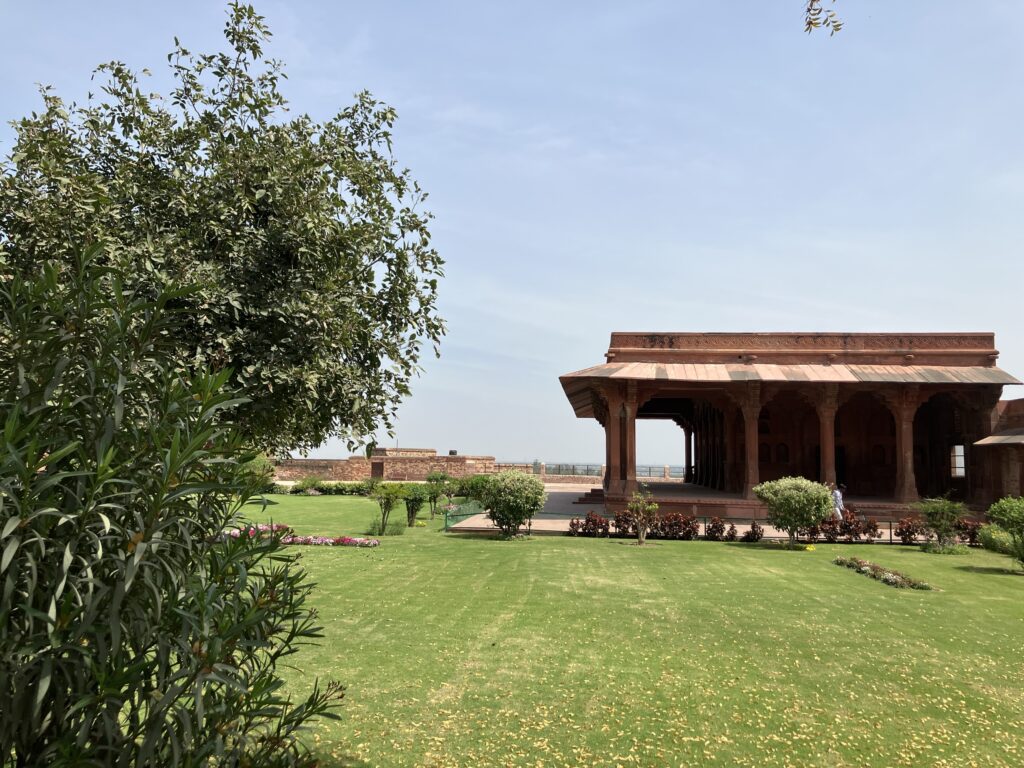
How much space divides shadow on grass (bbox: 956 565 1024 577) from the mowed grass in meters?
0.44

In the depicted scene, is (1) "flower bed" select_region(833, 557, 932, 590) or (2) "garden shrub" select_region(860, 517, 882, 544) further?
(2) "garden shrub" select_region(860, 517, 882, 544)

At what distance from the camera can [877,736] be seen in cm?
514

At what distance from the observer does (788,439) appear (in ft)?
92.6

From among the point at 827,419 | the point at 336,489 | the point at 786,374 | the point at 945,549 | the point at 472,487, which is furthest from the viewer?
the point at 336,489

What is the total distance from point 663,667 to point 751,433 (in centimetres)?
1698

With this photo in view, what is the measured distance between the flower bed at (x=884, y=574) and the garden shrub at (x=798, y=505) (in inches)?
95.2

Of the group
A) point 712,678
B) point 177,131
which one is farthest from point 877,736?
point 177,131

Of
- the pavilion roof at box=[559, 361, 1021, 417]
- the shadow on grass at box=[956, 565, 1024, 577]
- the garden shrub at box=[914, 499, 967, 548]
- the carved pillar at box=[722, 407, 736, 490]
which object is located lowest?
the shadow on grass at box=[956, 565, 1024, 577]

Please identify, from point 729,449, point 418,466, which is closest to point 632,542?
point 729,449

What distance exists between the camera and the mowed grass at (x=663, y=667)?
493cm

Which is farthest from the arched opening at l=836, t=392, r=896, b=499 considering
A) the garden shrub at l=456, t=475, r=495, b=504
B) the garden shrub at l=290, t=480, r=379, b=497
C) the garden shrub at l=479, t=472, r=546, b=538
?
the garden shrub at l=290, t=480, r=379, b=497

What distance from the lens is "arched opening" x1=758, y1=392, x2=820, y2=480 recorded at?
27.6 meters

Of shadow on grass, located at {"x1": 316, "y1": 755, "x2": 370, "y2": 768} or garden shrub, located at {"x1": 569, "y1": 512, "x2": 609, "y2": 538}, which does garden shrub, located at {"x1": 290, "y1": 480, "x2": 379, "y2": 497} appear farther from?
shadow on grass, located at {"x1": 316, "y1": 755, "x2": 370, "y2": 768}

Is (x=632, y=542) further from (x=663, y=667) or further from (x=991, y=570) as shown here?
(x=663, y=667)
